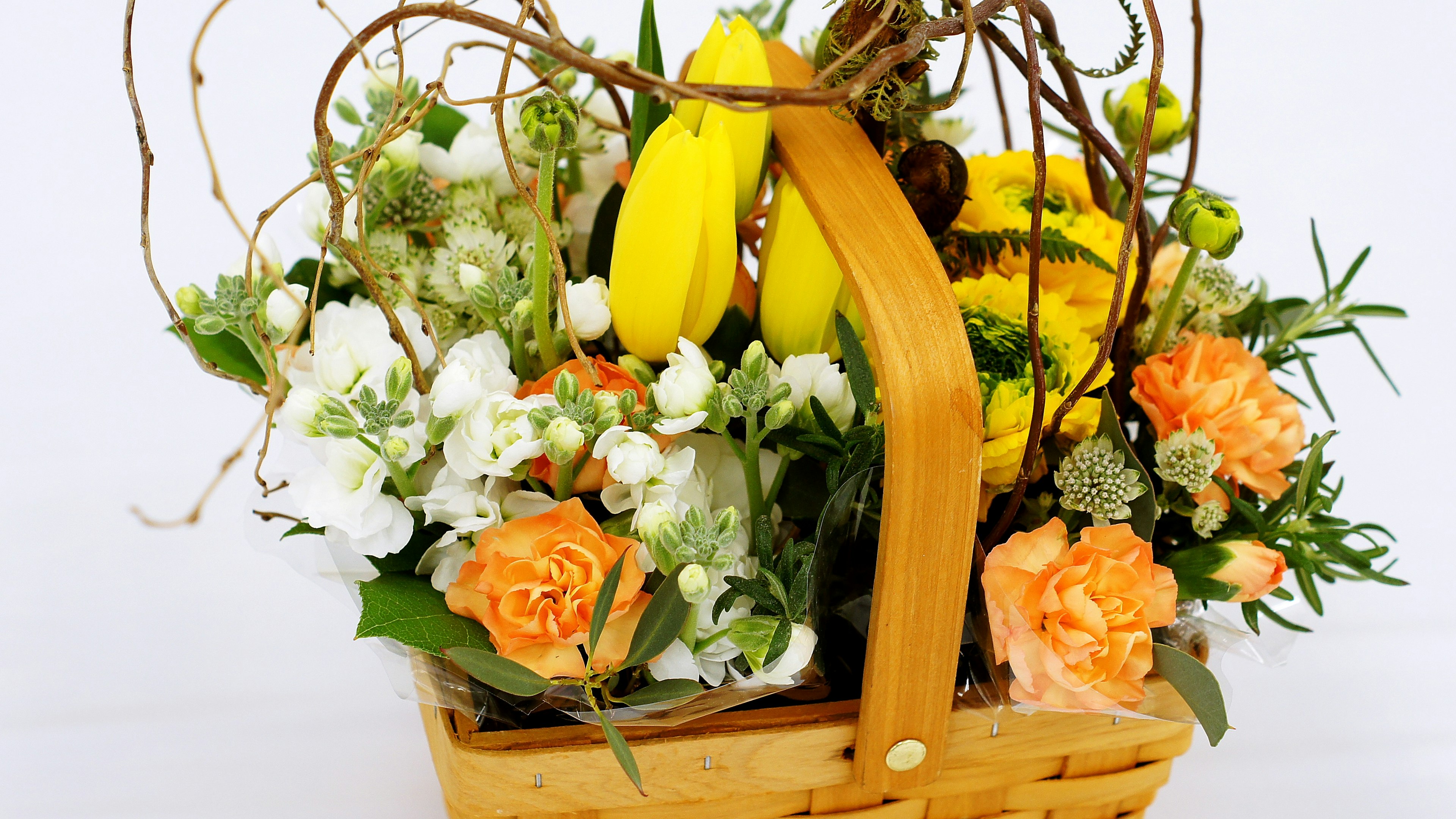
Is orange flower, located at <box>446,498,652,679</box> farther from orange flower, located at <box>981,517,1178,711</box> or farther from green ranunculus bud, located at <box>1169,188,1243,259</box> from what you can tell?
green ranunculus bud, located at <box>1169,188,1243,259</box>

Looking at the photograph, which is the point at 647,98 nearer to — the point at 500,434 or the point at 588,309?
the point at 588,309

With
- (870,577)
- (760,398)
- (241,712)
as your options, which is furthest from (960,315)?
(241,712)

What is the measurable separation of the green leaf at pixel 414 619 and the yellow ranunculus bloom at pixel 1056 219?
456mm

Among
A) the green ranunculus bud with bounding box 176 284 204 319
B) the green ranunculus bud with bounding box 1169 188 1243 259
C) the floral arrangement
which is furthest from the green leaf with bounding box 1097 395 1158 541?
the green ranunculus bud with bounding box 176 284 204 319

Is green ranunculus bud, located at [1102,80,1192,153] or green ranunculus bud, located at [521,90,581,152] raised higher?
green ranunculus bud, located at [521,90,581,152]

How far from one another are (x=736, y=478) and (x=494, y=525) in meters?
0.17

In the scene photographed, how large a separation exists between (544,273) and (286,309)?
24cm

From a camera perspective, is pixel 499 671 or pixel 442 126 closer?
pixel 499 671

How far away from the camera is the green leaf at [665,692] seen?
59 centimetres

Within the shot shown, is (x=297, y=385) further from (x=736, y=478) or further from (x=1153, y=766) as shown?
(x=1153, y=766)

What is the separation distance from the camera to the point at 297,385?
0.71 meters

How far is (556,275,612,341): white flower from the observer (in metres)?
0.64

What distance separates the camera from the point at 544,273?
605 millimetres

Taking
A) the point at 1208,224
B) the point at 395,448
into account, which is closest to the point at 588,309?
the point at 395,448
